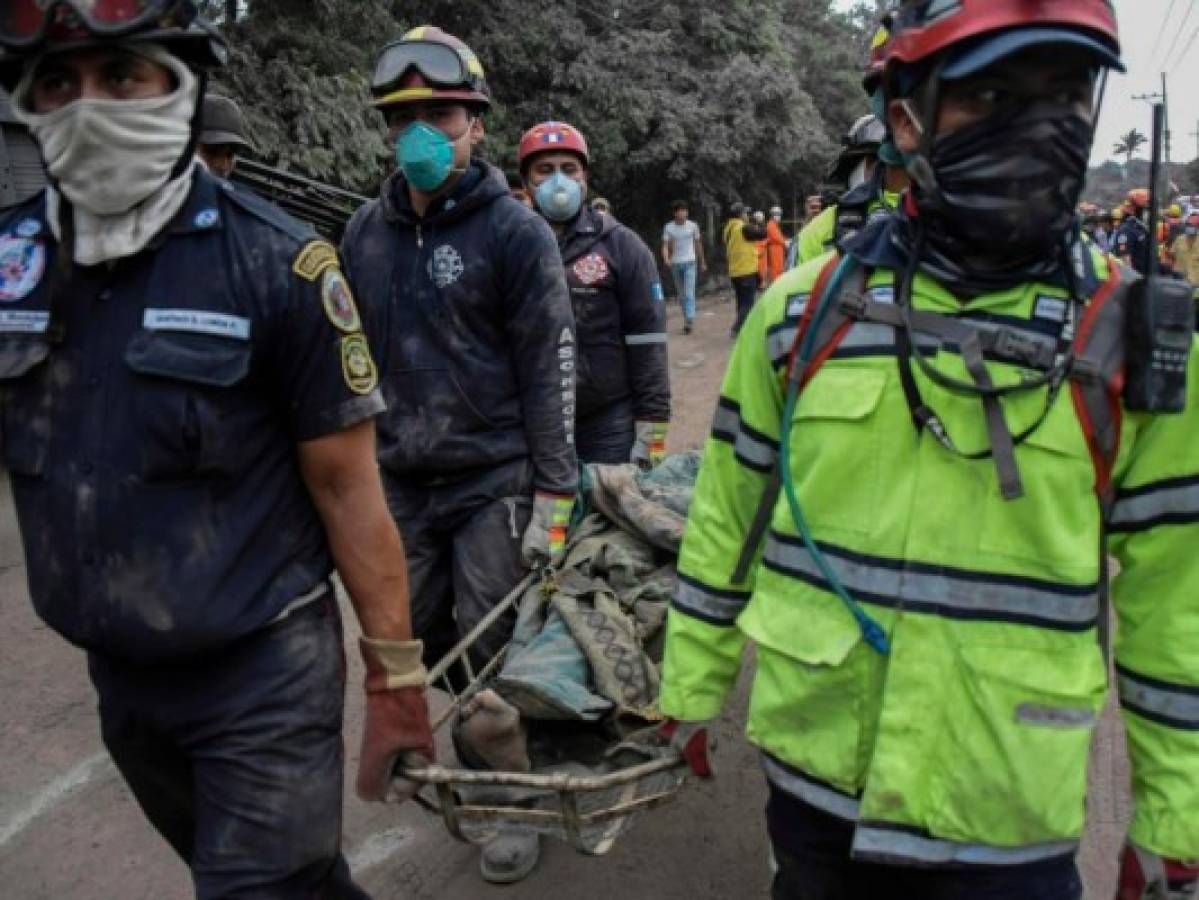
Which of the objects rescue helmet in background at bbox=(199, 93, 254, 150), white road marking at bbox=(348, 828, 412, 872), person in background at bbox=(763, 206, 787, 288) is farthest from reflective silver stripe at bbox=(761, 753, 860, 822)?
person in background at bbox=(763, 206, 787, 288)

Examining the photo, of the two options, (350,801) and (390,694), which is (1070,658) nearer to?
(390,694)

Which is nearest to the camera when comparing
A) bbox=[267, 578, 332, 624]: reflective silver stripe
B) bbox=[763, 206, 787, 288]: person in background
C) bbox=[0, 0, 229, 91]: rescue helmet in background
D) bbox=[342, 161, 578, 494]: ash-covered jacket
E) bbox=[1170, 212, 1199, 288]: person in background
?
bbox=[0, 0, 229, 91]: rescue helmet in background

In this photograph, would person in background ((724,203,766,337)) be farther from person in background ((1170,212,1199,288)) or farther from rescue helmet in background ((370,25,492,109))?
rescue helmet in background ((370,25,492,109))

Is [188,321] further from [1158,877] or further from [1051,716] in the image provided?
[1158,877]

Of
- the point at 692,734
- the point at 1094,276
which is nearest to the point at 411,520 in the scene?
the point at 692,734

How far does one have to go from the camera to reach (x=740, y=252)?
15.9 metres

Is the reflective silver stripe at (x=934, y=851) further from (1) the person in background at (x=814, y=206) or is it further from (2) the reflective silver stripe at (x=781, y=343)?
(1) the person in background at (x=814, y=206)

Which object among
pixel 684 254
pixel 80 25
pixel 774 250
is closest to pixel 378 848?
pixel 80 25

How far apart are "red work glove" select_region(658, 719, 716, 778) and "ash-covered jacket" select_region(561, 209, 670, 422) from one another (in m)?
2.70

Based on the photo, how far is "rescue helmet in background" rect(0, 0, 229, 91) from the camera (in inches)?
71.4

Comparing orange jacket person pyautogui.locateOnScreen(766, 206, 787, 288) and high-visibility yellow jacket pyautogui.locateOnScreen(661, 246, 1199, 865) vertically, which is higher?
high-visibility yellow jacket pyautogui.locateOnScreen(661, 246, 1199, 865)

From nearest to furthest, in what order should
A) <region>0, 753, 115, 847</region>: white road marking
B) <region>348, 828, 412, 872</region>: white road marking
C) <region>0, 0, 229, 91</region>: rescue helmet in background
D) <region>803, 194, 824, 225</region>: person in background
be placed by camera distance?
<region>0, 0, 229, 91</region>: rescue helmet in background → <region>348, 828, 412, 872</region>: white road marking → <region>0, 753, 115, 847</region>: white road marking → <region>803, 194, 824, 225</region>: person in background

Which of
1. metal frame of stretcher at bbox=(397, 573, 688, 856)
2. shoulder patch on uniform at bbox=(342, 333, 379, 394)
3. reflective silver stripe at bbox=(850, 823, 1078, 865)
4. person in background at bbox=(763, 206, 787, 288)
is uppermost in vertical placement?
shoulder patch on uniform at bbox=(342, 333, 379, 394)

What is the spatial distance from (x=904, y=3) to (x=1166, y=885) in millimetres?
1510
